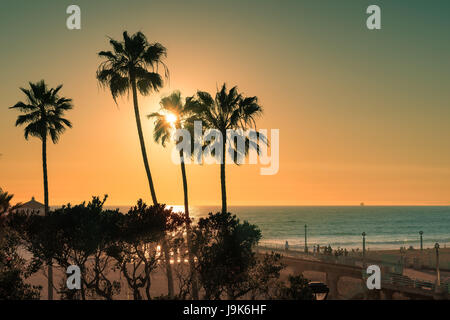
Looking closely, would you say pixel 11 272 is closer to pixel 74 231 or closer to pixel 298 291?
pixel 74 231

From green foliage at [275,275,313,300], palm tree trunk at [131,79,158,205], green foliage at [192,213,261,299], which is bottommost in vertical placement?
green foliage at [275,275,313,300]

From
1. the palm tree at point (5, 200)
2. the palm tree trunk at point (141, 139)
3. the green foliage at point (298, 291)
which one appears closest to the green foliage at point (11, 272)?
the palm tree at point (5, 200)

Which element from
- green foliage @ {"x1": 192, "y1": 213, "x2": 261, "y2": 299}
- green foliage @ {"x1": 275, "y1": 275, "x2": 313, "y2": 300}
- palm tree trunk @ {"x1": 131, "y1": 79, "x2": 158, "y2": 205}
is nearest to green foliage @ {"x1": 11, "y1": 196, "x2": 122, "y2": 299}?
green foliage @ {"x1": 192, "y1": 213, "x2": 261, "y2": 299}

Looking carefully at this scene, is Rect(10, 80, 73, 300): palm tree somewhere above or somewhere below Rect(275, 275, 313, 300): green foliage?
above

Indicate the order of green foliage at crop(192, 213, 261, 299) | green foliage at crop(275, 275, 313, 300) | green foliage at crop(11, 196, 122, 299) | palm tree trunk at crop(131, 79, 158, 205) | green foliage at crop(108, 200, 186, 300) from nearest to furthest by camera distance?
green foliage at crop(275, 275, 313, 300) < green foliage at crop(11, 196, 122, 299) < green foliage at crop(108, 200, 186, 300) < green foliage at crop(192, 213, 261, 299) < palm tree trunk at crop(131, 79, 158, 205)

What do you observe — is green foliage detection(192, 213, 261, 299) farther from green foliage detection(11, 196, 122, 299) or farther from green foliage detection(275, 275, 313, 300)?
green foliage detection(11, 196, 122, 299)

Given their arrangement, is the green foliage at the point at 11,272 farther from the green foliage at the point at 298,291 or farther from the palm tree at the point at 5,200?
the green foliage at the point at 298,291

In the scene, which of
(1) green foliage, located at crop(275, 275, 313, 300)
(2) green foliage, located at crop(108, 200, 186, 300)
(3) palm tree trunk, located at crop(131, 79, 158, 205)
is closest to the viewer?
(1) green foliage, located at crop(275, 275, 313, 300)

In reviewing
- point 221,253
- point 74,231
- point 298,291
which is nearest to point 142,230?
point 74,231

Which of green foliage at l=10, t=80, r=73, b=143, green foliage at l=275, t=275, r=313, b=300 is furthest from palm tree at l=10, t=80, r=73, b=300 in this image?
green foliage at l=275, t=275, r=313, b=300

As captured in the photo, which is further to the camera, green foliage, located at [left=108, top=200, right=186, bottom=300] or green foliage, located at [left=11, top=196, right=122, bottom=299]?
green foliage, located at [left=108, top=200, right=186, bottom=300]
